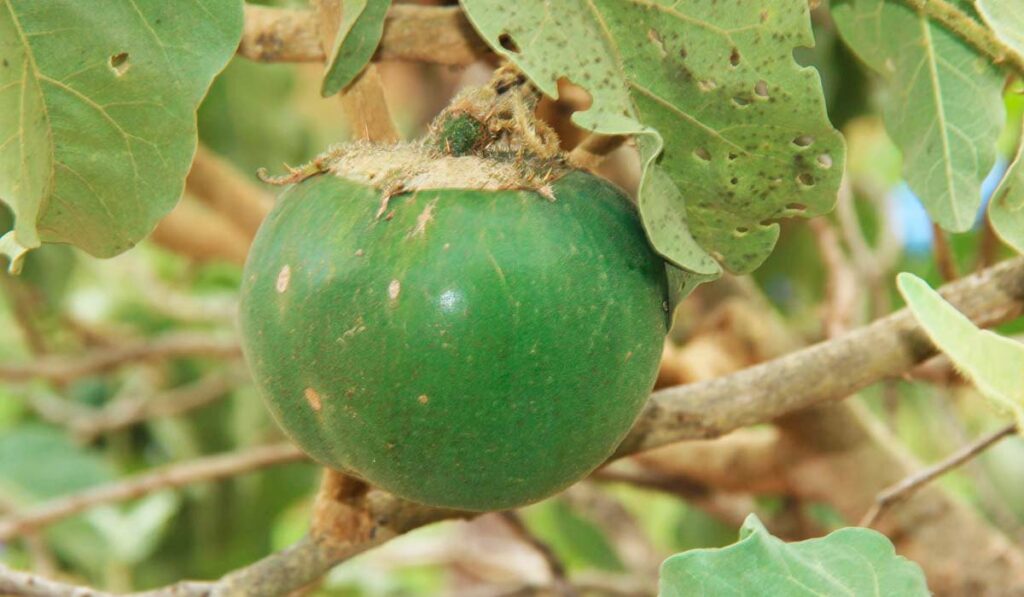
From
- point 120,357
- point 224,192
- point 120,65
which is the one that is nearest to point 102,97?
point 120,65

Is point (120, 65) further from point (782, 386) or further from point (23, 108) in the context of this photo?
point (782, 386)

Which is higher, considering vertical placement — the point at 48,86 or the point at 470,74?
the point at 48,86

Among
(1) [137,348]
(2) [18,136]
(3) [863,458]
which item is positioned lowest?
(1) [137,348]

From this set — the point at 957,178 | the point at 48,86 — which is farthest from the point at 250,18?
the point at 957,178

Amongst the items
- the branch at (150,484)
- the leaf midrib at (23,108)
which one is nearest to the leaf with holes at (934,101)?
the leaf midrib at (23,108)

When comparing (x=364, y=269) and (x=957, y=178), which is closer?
(x=364, y=269)

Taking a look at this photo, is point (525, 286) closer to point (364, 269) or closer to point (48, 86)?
point (364, 269)

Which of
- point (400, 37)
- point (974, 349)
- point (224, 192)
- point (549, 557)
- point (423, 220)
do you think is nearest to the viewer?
point (974, 349)

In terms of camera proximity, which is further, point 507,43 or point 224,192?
point 224,192
